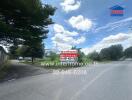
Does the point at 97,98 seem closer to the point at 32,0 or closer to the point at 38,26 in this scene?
the point at 32,0

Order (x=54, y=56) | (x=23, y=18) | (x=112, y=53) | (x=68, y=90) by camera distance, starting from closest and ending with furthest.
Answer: (x=68, y=90), (x=23, y=18), (x=54, y=56), (x=112, y=53)

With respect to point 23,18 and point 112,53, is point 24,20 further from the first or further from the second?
point 112,53

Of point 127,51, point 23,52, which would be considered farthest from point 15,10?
point 127,51

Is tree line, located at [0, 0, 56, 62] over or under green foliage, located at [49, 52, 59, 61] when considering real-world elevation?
over

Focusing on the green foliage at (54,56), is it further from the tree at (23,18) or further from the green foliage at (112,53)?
the green foliage at (112,53)

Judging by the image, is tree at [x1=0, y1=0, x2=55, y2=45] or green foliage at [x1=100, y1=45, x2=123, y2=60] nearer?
tree at [x1=0, y1=0, x2=55, y2=45]

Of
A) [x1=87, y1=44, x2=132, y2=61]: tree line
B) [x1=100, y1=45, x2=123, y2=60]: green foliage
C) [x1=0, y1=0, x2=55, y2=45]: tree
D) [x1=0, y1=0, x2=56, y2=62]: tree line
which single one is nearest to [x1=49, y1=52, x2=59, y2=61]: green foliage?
[x1=0, y1=0, x2=56, y2=62]: tree line

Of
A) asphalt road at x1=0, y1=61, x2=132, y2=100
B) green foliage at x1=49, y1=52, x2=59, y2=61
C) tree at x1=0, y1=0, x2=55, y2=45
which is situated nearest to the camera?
asphalt road at x1=0, y1=61, x2=132, y2=100

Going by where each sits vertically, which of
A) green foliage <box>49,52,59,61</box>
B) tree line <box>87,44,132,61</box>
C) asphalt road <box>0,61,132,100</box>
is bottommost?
asphalt road <box>0,61,132,100</box>

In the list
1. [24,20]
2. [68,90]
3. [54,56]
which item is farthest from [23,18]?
[54,56]

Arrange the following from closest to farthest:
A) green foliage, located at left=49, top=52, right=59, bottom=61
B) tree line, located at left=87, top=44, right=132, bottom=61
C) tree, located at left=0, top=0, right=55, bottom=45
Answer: tree, located at left=0, top=0, right=55, bottom=45
green foliage, located at left=49, top=52, right=59, bottom=61
tree line, located at left=87, top=44, right=132, bottom=61

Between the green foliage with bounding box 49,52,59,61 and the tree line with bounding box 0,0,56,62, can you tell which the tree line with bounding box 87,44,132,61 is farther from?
the tree line with bounding box 0,0,56,62

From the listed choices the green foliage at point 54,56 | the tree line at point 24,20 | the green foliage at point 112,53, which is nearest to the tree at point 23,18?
the tree line at point 24,20

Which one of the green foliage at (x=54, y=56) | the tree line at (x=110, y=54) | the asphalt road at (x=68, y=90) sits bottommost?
the asphalt road at (x=68, y=90)
